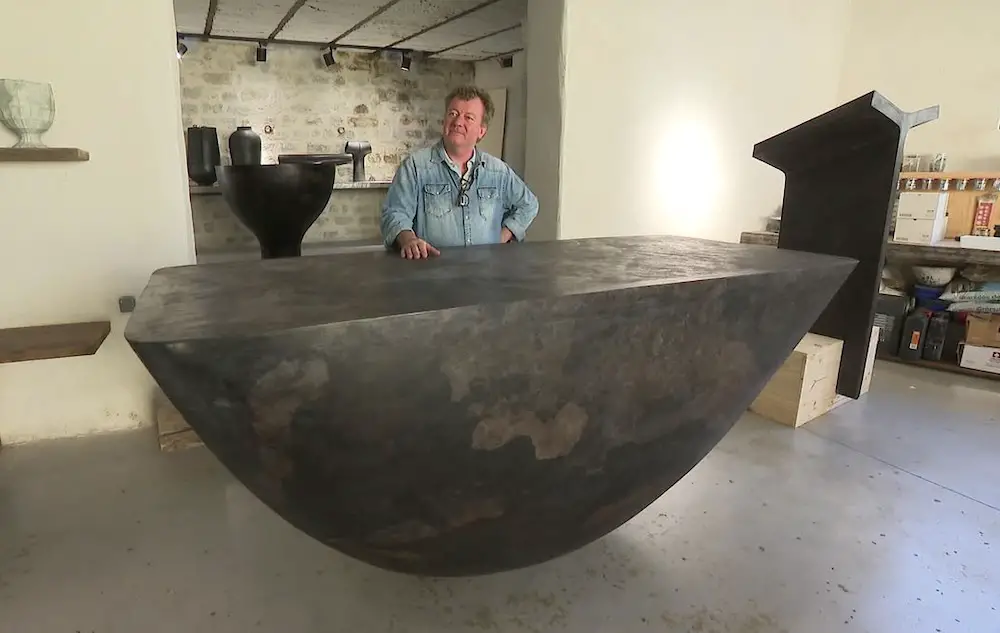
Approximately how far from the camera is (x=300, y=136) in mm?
6039

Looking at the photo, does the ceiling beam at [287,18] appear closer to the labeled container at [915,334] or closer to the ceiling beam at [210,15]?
the ceiling beam at [210,15]

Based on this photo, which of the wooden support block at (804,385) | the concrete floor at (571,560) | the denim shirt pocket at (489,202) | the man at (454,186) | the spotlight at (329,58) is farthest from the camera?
the spotlight at (329,58)

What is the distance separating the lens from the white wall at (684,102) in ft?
9.90

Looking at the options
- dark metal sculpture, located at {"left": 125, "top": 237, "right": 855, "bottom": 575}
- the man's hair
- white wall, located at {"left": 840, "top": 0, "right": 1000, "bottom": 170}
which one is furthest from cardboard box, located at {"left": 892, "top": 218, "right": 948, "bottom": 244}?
the man's hair

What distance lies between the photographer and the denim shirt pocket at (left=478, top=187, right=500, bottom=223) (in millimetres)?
2133

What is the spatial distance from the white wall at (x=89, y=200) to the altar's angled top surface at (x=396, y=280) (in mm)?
1115

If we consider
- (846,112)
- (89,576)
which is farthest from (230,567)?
(846,112)

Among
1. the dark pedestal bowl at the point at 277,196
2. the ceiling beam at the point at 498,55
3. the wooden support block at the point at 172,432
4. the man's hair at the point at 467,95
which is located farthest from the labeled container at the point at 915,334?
the ceiling beam at the point at 498,55

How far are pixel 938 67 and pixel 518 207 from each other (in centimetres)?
295

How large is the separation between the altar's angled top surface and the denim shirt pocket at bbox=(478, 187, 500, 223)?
1.51 ft

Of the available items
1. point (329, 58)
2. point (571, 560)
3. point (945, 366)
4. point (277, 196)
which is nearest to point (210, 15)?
point (329, 58)

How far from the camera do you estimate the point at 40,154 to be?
6.48 feet

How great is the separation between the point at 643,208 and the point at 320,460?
266 centimetres

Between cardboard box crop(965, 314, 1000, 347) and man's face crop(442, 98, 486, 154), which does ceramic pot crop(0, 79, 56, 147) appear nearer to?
man's face crop(442, 98, 486, 154)
